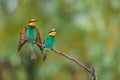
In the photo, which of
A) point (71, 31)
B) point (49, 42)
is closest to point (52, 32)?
point (49, 42)

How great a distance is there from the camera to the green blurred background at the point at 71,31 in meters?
3.26

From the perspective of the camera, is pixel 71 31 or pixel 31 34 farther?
pixel 71 31

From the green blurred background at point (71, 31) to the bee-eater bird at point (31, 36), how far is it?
93.1 inches

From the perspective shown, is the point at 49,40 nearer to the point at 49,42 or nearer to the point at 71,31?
the point at 49,42

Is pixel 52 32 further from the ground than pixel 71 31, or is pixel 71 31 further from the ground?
pixel 52 32

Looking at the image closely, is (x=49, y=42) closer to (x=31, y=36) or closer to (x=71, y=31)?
(x=31, y=36)

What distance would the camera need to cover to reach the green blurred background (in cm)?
326

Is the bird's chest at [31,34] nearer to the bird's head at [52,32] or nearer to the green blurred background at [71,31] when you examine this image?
the bird's head at [52,32]

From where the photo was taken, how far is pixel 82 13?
345 cm

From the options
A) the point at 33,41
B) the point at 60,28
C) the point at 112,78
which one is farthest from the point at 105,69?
the point at 33,41

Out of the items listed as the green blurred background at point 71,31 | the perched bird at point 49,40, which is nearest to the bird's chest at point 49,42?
the perched bird at point 49,40

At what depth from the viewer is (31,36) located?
0.81 m

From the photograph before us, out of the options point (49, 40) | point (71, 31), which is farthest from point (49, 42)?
point (71, 31)

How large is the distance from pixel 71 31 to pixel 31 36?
8.28 ft
